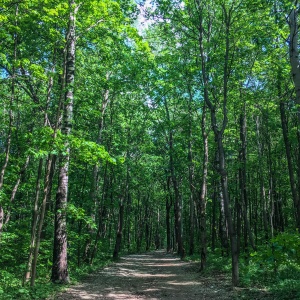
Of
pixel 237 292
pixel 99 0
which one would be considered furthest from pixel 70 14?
pixel 237 292

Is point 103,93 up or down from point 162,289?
up

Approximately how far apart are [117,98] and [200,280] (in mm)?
14774

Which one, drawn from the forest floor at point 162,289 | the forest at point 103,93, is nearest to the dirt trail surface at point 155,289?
the forest floor at point 162,289

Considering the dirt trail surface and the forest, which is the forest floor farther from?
the forest

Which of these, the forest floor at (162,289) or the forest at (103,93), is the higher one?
the forest at (103,93)

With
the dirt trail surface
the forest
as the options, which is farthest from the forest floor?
the forest

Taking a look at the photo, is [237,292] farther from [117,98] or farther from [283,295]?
[117,98]

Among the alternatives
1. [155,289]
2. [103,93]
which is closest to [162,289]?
[155,289]

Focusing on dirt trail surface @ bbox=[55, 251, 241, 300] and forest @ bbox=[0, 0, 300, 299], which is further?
dirt trail surface @ bbox=[55, 251, 241, 300]

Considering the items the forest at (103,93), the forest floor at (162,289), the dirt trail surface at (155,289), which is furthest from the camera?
the dirt trail surface at (155,289)

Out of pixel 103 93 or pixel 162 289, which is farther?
pixel 103 93

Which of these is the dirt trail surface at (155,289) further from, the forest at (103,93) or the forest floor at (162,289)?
the forest at (103,93)

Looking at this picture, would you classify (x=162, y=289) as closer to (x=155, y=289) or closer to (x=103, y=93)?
(x=155, y=289)

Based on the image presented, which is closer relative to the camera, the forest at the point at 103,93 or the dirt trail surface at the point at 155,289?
the forest at the point at 103,93
